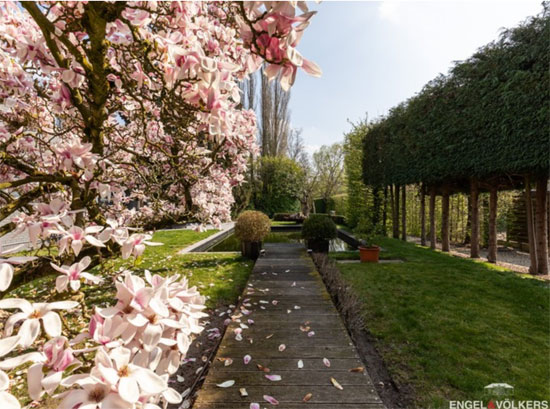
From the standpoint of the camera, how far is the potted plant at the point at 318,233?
7965 millimetres

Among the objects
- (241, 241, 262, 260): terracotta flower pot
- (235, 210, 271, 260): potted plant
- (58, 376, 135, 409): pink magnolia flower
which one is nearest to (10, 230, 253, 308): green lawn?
(241, 241, 262, 260): terracotta flower pot

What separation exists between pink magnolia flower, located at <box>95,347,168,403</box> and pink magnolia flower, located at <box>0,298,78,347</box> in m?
0.18

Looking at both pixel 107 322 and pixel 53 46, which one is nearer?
pixel 107 322

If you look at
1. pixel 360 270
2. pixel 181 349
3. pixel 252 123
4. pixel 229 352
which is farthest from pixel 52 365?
pixel 360 270

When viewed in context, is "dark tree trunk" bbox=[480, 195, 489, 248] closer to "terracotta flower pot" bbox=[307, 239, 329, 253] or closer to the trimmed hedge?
"terracotta flower pot" bbox=[307, 239, 329, 253]

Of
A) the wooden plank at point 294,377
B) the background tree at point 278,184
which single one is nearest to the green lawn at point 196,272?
the wooden plank at point 294,377

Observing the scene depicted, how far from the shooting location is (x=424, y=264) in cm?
734

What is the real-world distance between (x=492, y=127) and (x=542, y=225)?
97.7 inches

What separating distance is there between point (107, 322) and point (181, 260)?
7469 mm

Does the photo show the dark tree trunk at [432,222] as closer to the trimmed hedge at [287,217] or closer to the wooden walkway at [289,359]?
the wooden walkway at [289,359]

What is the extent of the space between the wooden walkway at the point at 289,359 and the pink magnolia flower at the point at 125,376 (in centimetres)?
175

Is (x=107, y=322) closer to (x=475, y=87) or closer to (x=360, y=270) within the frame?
(x=360, y=270)

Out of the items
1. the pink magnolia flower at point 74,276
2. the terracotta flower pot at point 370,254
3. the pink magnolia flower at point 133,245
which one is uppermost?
the pink magnolia flower at point 133,245

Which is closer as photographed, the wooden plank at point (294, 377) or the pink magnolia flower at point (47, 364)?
the pink magnolia flower at point (47, 364)
